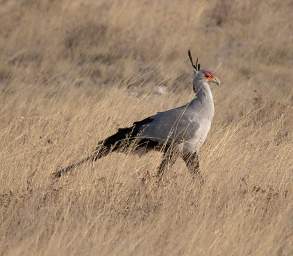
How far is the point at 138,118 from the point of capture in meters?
8.69

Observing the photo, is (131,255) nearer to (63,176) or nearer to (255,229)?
(255,229)

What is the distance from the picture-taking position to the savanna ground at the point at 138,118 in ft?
15.9

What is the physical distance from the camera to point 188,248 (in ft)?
15.0

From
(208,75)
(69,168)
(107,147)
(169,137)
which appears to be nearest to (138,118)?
(208,75)

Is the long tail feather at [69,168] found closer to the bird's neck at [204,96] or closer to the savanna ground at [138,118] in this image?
the savanna ground at [138,118]

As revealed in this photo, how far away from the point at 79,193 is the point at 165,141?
1131mm

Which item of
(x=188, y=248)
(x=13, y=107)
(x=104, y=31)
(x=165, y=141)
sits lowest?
(x=104, y=31)

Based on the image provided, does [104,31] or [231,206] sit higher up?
[231,206]

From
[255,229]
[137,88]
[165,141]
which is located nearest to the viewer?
[255,229]

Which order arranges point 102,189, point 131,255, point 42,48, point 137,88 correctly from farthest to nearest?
point 42,48, point 137,88, point 102,189, point 131,255

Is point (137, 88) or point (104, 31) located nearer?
point (137, 88)

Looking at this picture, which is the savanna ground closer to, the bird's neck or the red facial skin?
the bird's neck

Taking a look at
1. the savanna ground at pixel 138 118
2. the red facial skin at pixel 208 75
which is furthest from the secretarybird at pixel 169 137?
the red facial skin at pixel 208 75

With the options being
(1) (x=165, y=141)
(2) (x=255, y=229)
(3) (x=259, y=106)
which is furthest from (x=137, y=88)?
(2) (x=255, y=229)
